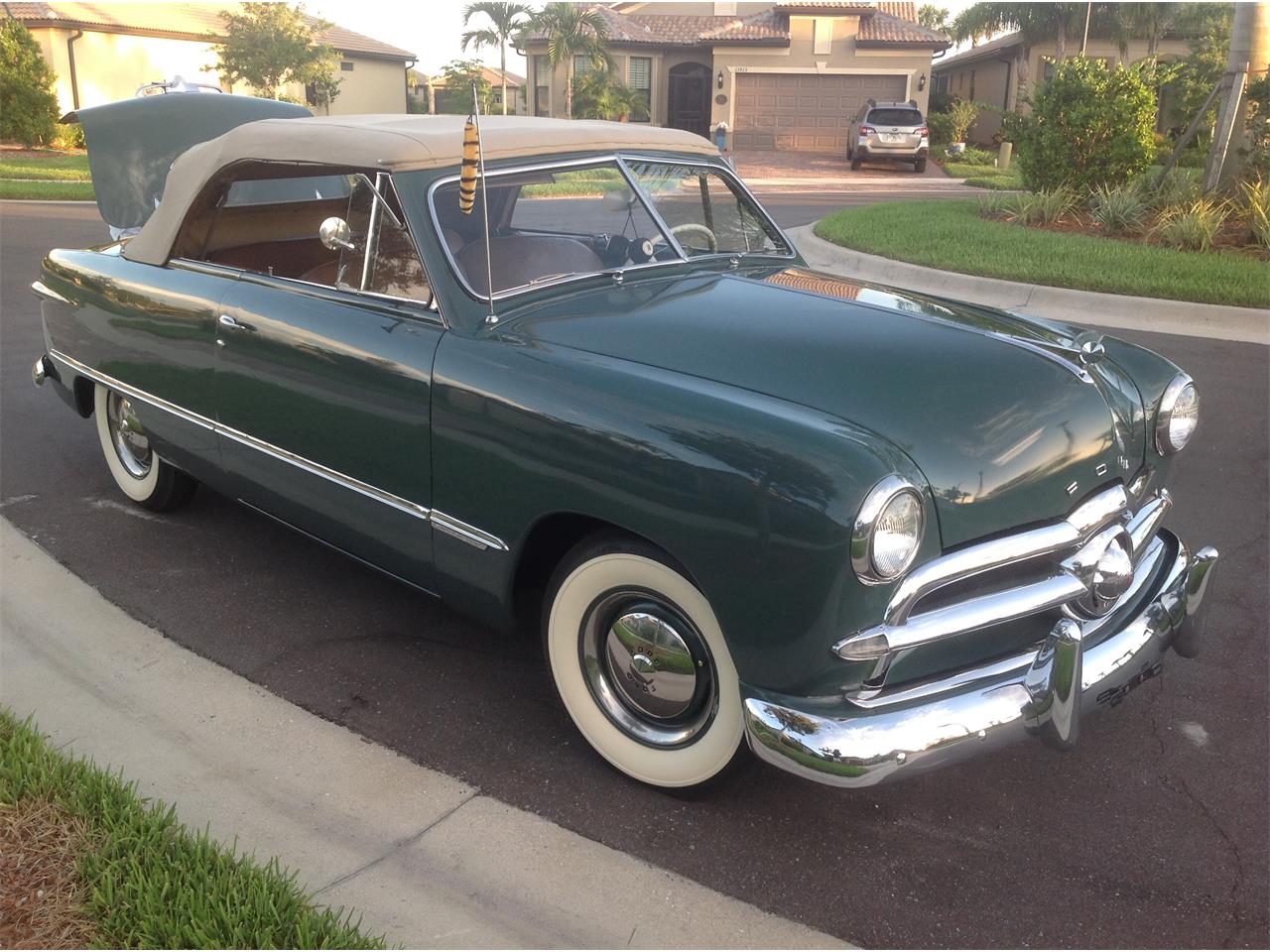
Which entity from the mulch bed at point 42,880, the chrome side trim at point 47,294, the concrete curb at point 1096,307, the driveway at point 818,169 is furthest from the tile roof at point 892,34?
the mulch bed at point 42,880

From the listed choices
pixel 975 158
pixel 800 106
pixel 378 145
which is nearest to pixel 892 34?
pixel 800 106

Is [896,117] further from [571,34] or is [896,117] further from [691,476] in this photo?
[691,476]

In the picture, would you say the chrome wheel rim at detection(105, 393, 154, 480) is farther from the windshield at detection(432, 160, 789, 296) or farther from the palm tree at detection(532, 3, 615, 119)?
the palm tree at detection(532, 3, 615, 119)

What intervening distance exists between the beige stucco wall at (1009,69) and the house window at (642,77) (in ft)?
35.2

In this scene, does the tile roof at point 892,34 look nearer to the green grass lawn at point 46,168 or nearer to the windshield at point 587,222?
the green grass lawn at point 46,168

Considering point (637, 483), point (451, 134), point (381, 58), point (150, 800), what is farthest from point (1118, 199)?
point (381, 58)

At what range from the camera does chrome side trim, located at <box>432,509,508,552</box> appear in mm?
3008

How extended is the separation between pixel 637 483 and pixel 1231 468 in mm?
4106

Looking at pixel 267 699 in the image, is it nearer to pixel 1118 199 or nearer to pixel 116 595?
pixel 116 595

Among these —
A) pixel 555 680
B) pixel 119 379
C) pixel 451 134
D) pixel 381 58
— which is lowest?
pixel 555 680

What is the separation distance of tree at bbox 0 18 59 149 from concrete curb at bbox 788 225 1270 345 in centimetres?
2401

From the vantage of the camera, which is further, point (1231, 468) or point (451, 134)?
point (1231, 468)

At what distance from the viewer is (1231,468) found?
214 inches

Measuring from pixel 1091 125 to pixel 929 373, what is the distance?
10258mm
